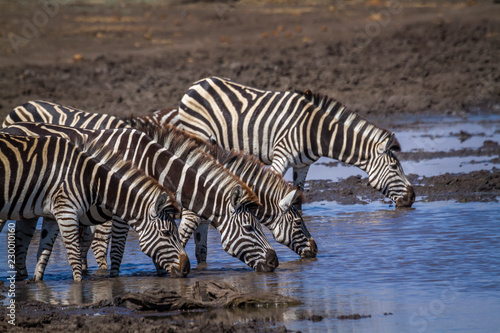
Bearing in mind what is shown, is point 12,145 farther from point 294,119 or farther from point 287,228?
point 294,119

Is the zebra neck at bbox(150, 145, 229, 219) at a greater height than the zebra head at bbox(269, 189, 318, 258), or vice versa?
the zebra neck at bbox(150, 145, 229, 219)

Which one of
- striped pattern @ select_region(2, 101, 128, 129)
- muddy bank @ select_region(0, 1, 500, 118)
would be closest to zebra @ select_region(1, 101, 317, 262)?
striped pattern @ select_region(2, 101, 128, 129)

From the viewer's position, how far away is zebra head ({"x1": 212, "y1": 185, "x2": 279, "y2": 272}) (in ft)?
26.4

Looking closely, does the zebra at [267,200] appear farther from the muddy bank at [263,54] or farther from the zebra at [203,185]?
the muddy bank at [263,54]

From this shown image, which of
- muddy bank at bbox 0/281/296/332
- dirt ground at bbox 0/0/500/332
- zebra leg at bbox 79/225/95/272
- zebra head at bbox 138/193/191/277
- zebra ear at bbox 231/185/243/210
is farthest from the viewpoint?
dirt ground at bbox 0/0/500/332

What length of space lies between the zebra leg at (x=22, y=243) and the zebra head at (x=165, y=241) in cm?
144

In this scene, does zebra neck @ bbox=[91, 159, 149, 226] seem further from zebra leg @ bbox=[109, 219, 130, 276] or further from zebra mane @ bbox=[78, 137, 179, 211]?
zebra leg @ bbox=[109, 219, 130, 276]

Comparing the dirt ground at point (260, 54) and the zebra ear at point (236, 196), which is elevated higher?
the dirt ground at point (260, 54)

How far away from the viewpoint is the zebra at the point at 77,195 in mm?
7773

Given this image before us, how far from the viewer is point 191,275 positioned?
323 inches

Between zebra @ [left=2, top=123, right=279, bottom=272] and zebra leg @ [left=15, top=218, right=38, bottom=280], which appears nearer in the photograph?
zebra @ [left=2, top=123, right=279, bottom=272]

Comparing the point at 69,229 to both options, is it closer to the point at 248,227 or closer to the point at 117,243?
the point at 117,243

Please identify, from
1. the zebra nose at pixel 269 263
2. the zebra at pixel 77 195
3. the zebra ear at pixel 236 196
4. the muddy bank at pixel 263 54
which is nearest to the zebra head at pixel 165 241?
the zebra at pixel 77 195

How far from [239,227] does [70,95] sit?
42.3ft
